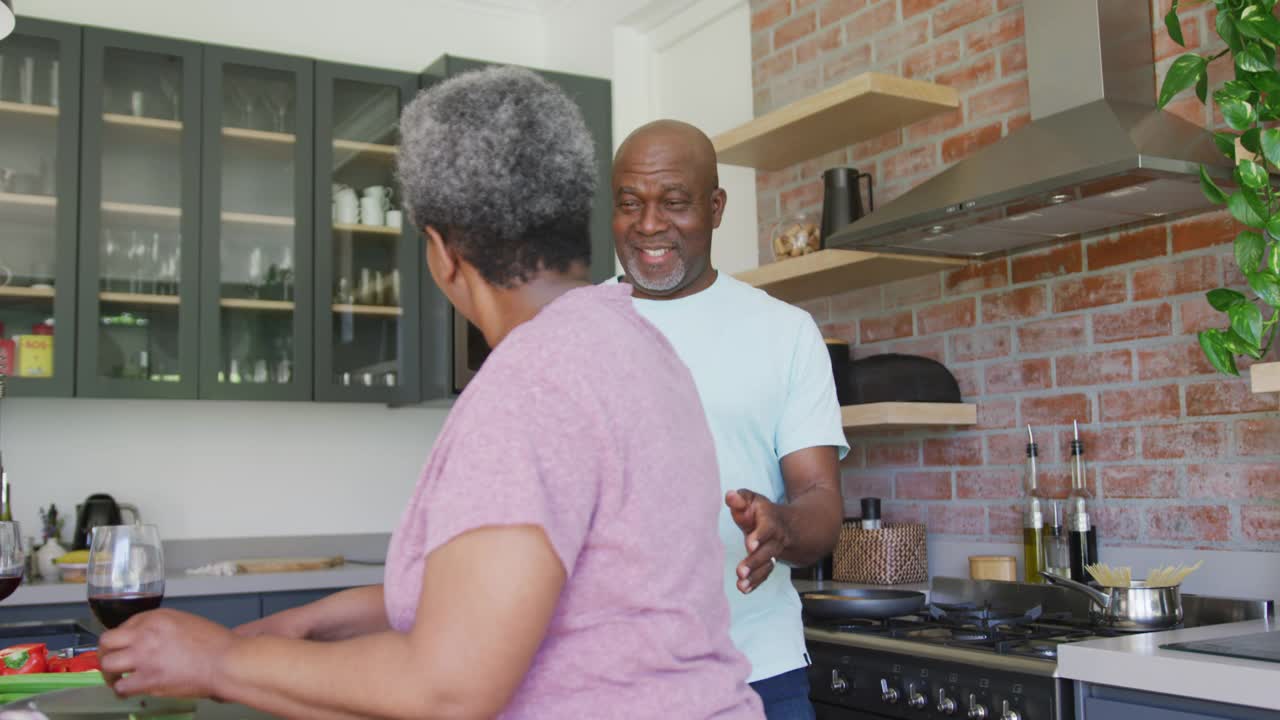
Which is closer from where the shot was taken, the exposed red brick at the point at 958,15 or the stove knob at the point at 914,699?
the stove knob at the point at 914,699

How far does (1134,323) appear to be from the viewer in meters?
2.45

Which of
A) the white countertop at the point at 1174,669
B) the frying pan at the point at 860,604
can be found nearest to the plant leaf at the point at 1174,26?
→ the white countertop at the point at 1174,669

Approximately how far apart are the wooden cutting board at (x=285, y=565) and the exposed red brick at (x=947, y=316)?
201cm

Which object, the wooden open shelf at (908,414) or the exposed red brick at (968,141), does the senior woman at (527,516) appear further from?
the exposed red brick at (968,141)

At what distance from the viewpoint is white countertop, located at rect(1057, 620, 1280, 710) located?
1.59 m

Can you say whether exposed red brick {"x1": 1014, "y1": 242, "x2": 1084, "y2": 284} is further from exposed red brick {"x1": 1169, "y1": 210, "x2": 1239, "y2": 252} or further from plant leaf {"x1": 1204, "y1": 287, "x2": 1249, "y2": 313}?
plant leaf {"x1": 1204, "y1": 287, "x2": 1249, "y2": 313}

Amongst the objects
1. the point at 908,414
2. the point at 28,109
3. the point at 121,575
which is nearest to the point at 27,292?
the point at 28,109

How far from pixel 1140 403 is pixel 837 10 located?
54.6 inches

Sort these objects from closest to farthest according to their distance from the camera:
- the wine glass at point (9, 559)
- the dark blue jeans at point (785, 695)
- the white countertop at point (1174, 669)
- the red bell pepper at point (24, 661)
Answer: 1. the red bell pepper at point (24, 661)
2. the wine glass at point (9, 559)
3. the white countertop at point (1174, 669)
4. the dark blue jeans at point (785, 695)

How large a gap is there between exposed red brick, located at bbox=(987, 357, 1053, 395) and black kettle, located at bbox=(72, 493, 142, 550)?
2523 millimetres

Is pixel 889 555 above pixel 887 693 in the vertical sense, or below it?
above

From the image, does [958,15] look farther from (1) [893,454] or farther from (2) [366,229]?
(2) [366,229]

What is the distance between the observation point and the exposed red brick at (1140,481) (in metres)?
2.37

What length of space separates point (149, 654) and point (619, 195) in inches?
51.8
